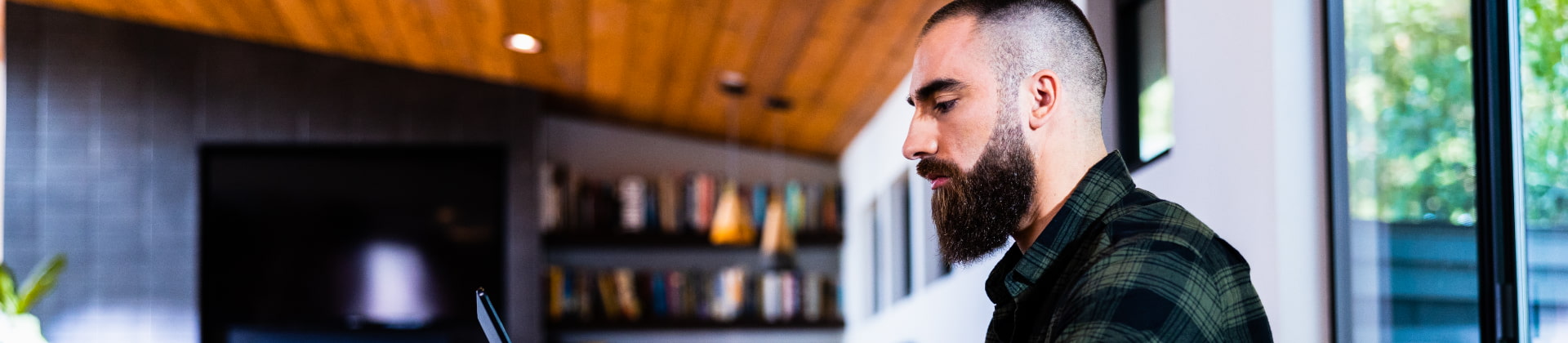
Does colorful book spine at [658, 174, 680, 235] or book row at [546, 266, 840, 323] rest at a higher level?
colorful book spine at [658, 174, 680, 235]

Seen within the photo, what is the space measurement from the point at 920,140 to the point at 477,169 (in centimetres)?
558

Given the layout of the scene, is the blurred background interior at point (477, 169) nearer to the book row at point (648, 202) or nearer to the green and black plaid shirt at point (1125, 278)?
the book row at point (648, 202)

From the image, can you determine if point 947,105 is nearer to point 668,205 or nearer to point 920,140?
point 920,140

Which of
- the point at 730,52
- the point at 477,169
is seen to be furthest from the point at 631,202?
the point at 730,52

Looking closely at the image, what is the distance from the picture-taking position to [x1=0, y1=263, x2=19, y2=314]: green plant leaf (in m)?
5.74

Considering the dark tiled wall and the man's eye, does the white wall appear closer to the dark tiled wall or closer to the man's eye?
the man's eye

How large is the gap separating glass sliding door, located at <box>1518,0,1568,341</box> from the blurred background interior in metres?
A: 1.18

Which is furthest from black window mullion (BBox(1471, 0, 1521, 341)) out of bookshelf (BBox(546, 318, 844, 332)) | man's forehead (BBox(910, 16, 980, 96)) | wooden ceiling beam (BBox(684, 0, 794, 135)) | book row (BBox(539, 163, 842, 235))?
bookshelf (BBox(546, 318, 844, 332))

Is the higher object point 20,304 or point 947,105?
point 947,105

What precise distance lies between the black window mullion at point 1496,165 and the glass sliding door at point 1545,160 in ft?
0.06

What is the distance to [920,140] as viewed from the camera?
3.65 feet

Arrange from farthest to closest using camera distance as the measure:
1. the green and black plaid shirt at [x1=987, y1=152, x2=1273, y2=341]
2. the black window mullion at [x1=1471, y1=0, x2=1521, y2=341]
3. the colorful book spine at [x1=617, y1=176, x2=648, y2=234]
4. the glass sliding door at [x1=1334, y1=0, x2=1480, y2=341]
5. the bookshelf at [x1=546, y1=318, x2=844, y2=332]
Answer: the colorful book spine at [x1=617, y1=176, x2=648, y2=234]
the bookshelf at [x1=546, y1=318, x2=844, y2=332]
the glass sliding door at [x1=1334, y1=0, x2=1480, y2=341]
the black window mullion at [x1=1471, y1=0, x2=1521, y2=341]
the green and black plaid shirt at [x1=987, y1=152, x2=1273, y2=341]

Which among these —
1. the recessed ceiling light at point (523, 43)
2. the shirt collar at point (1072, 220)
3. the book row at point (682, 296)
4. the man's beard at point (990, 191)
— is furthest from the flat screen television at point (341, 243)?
the shirt collar at point (1072, 220)

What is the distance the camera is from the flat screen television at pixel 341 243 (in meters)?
6.29
